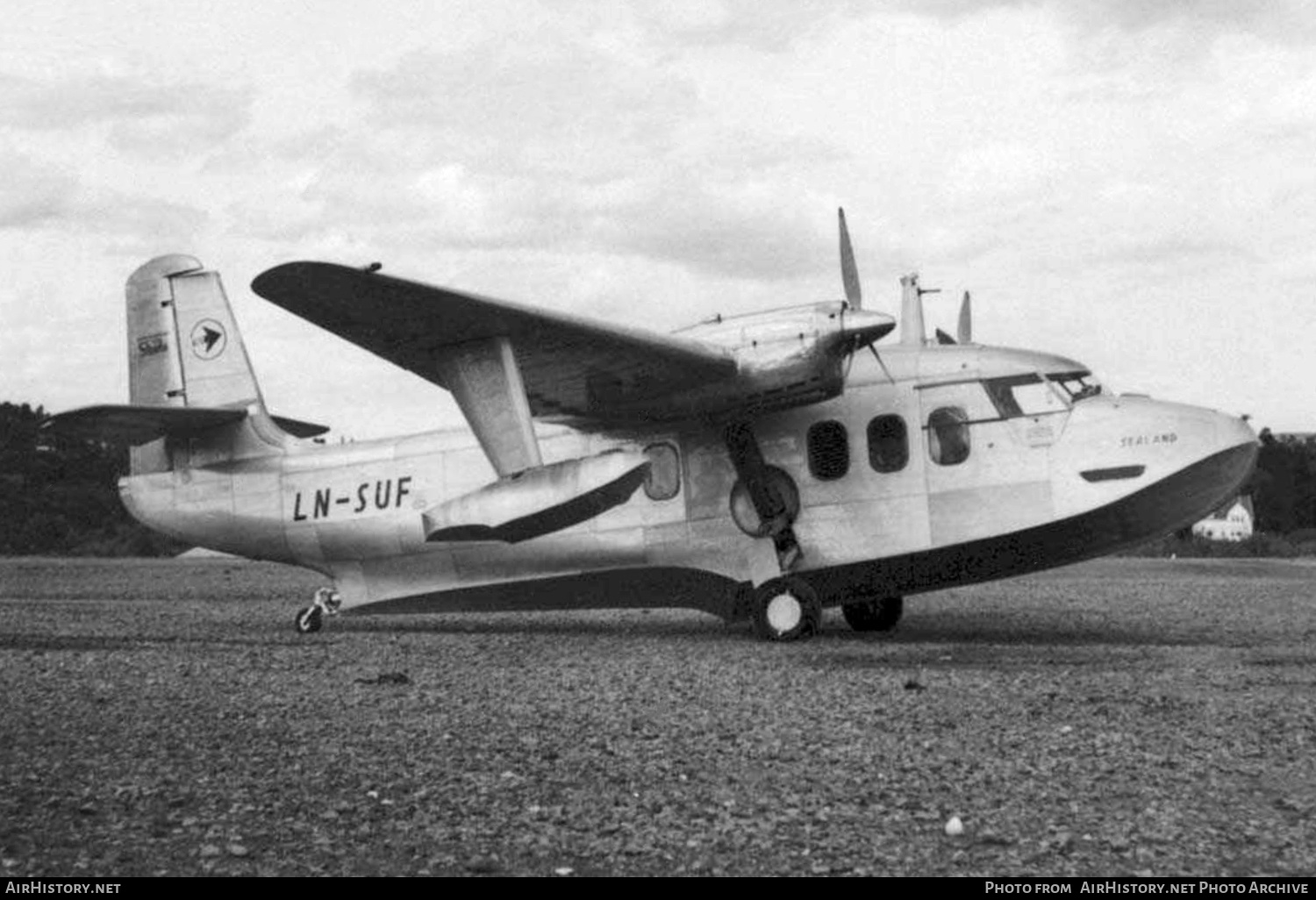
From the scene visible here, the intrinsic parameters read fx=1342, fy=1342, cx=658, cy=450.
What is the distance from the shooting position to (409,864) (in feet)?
15.2

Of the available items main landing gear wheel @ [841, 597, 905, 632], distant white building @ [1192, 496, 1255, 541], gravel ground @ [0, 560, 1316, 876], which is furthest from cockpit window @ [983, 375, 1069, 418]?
distant white building @ [1192, 496, 1255, 541]

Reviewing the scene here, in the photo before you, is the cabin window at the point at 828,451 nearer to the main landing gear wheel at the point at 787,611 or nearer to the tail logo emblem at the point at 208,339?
the main landing gear wheel at the point at 787,611

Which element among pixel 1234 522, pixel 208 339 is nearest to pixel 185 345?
pixel 208 339

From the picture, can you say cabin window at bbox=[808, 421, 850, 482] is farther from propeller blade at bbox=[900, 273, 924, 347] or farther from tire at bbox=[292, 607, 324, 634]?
tire at bbox=[292, 607, 324, 634]

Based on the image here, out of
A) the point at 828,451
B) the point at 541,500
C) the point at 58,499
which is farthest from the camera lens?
the point at 58,499

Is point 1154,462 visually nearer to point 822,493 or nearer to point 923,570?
point 923,570

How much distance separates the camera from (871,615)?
48.9 ft

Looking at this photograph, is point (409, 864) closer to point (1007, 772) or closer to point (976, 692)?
point (1007, 772)

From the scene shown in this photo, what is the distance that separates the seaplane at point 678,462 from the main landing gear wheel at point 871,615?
31 mm

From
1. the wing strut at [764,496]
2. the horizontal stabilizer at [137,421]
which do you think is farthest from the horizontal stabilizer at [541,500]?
the horizontal stabilizer at [137,421]

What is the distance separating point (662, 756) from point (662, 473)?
7783 millimetres

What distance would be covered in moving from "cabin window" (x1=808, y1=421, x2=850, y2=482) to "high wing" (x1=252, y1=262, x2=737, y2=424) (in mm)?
1433

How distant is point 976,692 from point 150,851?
5.96 metres
